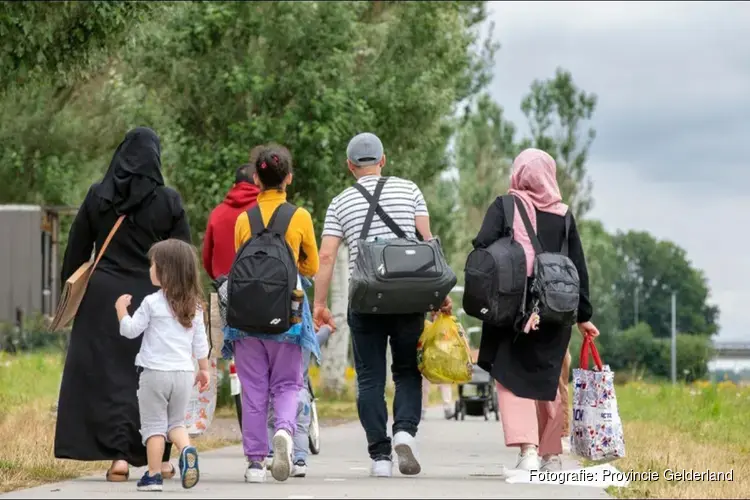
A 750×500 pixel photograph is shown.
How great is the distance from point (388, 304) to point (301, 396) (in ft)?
3.78

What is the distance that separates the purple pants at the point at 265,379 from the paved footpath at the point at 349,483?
38cm

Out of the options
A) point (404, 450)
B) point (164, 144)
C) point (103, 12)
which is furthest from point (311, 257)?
point (164, 144)

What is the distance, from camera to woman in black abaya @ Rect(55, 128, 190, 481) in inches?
384

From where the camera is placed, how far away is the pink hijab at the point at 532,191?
32.4ft

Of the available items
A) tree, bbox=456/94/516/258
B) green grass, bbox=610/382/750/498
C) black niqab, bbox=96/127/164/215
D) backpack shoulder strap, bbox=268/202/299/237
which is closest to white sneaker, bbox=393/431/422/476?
green grass, bbox=610/382/750/498

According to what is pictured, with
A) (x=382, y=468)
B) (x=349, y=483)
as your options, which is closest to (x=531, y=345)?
(x=382, y=468)

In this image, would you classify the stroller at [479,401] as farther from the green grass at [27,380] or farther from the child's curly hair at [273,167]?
the child's curly hair at [273,167]

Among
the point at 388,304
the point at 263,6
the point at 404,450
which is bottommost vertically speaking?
the point at 404,450

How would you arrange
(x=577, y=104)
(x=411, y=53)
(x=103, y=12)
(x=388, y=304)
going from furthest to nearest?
1. (x=577, y=104)
2. (x=411, y=53)
3. (x=103, y=12)
4. (x=388, y=304)

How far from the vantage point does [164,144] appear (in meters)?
22.1

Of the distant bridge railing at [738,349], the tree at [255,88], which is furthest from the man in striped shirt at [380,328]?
the distant bridge railing at [738,349]

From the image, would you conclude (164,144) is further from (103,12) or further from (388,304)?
(388,304)

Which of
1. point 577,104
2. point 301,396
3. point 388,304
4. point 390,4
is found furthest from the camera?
point 577,104

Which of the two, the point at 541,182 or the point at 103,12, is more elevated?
the point at 103,12
